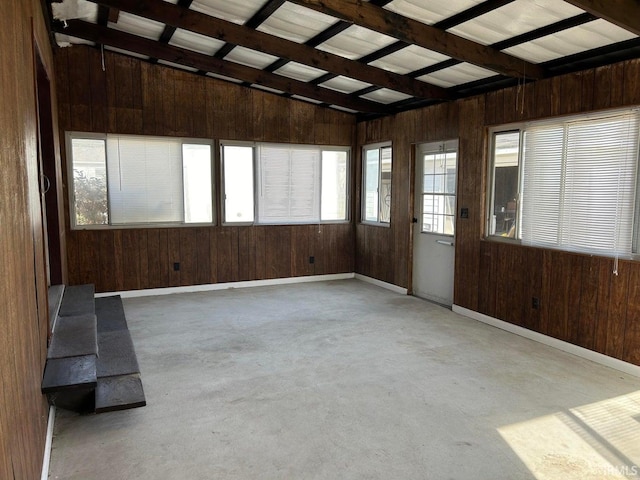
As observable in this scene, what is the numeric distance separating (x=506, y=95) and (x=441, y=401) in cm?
325

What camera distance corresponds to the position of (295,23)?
4188 millimetres

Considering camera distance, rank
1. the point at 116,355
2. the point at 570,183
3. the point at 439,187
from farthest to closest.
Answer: the point at 439,187 → the point at 570,183 → the point at 116,355

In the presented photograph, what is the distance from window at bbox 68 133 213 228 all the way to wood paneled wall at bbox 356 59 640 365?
9.33ft

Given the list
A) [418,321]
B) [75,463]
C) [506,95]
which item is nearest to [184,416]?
[75,463]

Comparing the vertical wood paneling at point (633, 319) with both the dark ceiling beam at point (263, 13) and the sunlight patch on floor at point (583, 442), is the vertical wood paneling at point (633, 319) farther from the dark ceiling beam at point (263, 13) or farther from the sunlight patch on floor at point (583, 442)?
the dark ceiling beam at point (263, 13)

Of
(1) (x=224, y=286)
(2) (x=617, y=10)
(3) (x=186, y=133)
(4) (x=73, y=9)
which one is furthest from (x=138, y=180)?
(2) (x=617, y=10)

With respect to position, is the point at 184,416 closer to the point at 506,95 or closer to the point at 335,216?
the point at 506,95

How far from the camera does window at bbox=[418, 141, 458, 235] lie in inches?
225

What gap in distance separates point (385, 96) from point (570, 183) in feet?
9.32

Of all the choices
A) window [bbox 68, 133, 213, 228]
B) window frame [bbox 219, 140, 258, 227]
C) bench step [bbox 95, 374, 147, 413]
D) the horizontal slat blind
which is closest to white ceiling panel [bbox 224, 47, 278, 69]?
window frame [bbox 219, 140, 258, 227]

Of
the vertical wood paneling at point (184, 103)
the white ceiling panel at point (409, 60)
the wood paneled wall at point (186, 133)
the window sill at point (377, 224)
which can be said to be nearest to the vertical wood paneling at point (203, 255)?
the wood paneled wall at point (186, 133)

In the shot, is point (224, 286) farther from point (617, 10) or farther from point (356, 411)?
point (617, 10)

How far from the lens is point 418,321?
518cm

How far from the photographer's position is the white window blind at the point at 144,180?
6015 mm
